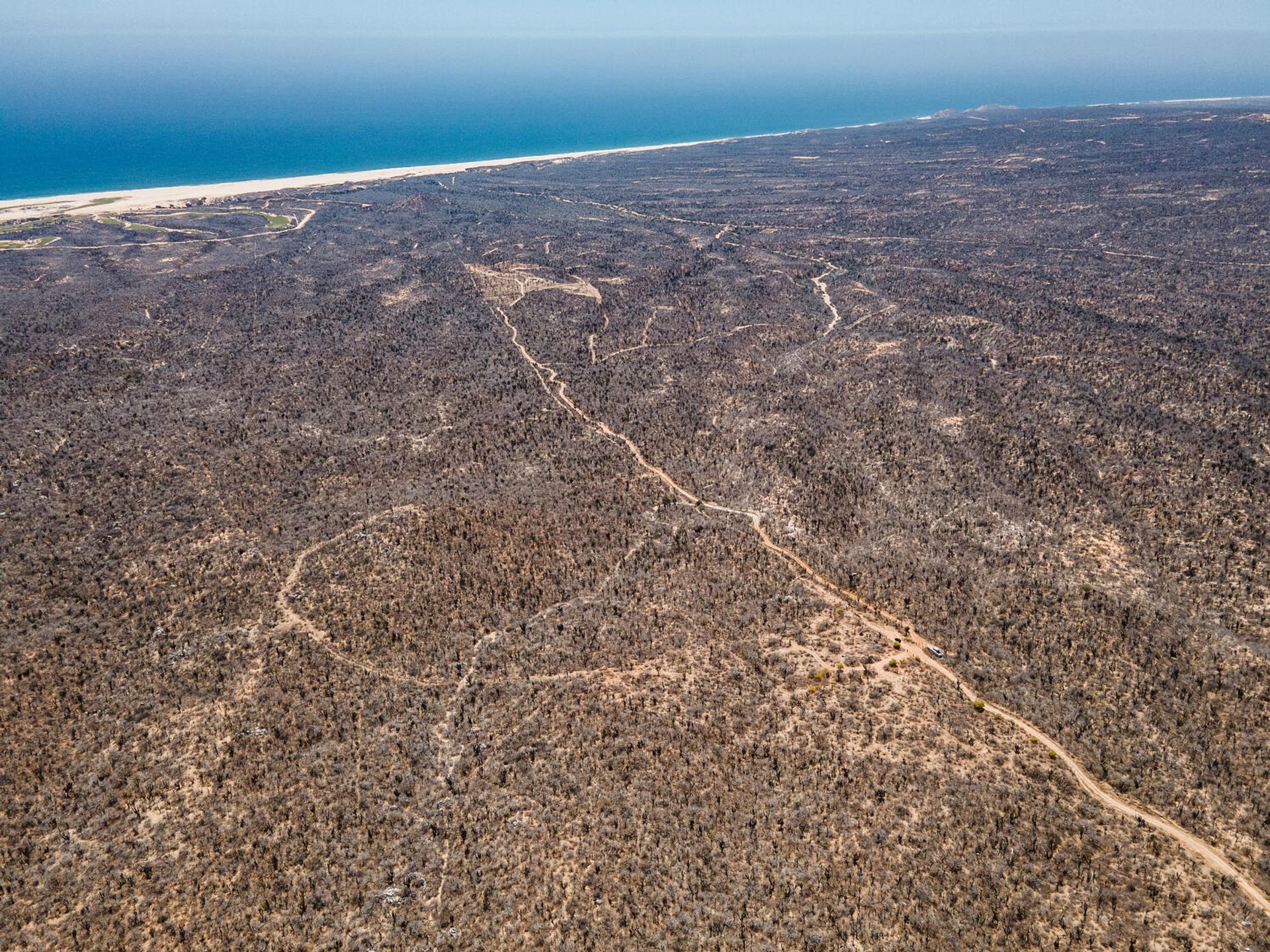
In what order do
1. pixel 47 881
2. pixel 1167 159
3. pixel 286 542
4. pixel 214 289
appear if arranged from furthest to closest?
pixel 1167 159 < pixel 214 289 < pixel 286 542 < pixel 47 881

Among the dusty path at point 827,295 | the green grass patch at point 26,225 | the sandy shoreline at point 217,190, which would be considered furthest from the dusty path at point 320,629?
the sandy shoreline at point 217,190

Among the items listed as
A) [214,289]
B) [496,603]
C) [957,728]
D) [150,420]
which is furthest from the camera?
[214,289]

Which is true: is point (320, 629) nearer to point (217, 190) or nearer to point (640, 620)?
point (640, 620)

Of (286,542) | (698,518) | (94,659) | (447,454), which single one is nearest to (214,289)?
(447,454)

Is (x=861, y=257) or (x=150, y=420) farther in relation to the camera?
(x=861, y=257)

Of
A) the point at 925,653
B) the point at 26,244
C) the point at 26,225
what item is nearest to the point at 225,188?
the point at 26,225

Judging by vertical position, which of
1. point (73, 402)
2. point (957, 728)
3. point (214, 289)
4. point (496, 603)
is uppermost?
point (214, 289)

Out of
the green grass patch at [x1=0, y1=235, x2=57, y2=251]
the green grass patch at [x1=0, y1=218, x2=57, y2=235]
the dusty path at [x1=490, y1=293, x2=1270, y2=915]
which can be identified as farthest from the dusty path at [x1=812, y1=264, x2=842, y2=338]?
the green grass patch at [x1=0, y1=218, x2=57, y2=235]

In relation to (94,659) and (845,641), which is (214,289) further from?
(845,641)
